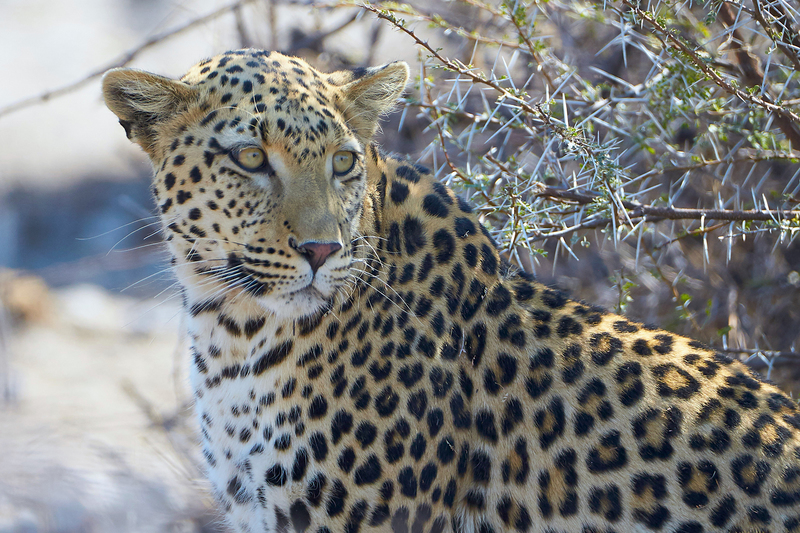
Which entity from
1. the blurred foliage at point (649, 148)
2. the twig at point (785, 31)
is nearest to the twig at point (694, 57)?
the blurred foliage at point (649, 148)

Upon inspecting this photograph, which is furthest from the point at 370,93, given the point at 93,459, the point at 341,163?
the point at 93,459

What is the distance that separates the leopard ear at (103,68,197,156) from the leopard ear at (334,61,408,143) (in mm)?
773

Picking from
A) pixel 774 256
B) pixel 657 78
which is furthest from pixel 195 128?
pixel 774 256

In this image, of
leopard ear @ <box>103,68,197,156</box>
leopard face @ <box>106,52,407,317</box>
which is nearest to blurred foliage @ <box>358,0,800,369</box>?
leopard face @ <box>106,52,407,317</box>

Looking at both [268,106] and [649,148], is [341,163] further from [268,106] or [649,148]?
[649,148]

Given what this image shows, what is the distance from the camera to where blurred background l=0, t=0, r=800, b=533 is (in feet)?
13.0

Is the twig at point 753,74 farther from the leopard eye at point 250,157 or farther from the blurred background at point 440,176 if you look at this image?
the leopard eye at point 250,157

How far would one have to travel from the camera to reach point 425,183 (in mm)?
3650

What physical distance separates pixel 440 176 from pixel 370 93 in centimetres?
217

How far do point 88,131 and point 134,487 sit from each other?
35.9ft

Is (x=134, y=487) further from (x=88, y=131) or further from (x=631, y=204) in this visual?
(x=88, y=131)

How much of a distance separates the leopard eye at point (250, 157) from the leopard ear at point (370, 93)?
60cm

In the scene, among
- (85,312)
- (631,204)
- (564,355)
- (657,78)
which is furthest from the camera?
(85,312)

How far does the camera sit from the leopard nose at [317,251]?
3.01 m
